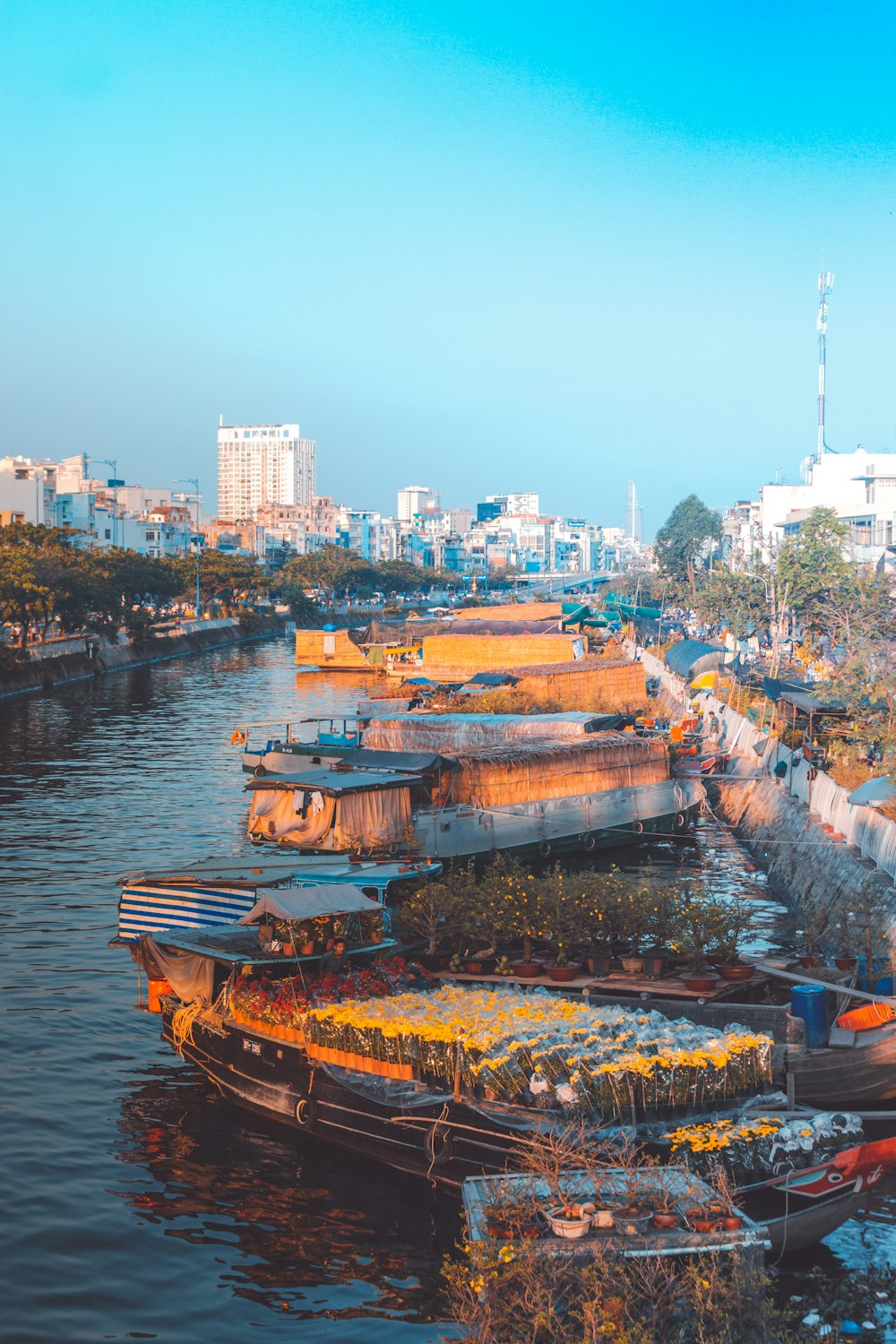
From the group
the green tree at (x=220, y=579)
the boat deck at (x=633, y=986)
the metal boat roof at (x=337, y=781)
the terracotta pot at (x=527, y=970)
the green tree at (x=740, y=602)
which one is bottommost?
the boat deck at (x=633, y=986)

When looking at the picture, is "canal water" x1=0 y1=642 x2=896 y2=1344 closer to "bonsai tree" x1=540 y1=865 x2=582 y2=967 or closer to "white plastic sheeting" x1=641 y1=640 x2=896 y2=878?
"bonsai tree" x1=540 y1=865 x2=582 y2=967

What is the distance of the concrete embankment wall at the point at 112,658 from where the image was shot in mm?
72562

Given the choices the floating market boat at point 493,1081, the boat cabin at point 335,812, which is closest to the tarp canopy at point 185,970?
the floating market boat at point 493,1081

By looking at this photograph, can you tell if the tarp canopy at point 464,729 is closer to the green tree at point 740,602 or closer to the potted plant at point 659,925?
the potted plant at point 659,925

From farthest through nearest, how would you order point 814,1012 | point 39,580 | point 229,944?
point 39,580
point 229,944
point 814,1012

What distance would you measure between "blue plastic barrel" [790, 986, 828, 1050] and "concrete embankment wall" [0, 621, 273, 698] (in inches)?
2270

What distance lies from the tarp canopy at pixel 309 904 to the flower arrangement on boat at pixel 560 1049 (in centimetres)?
188

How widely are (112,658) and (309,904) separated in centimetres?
7312

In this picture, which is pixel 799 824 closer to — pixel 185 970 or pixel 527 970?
pixel 527 970

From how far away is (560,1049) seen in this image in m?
15.6

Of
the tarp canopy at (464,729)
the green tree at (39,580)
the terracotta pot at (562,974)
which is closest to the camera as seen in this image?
the terracotta pot at (562,974)

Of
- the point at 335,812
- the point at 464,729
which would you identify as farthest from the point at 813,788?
the point at 464,729

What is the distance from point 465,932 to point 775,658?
43094 mm

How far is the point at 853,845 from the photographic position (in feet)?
92.4
